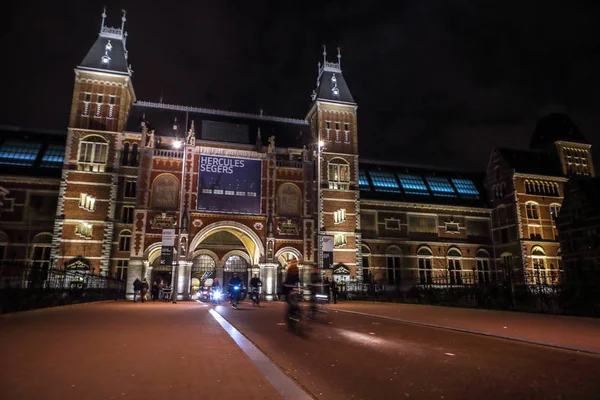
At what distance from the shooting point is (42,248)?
36.0 metres

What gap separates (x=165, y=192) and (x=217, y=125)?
11557mm

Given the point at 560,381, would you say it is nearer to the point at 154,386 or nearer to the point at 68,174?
the point at 154,386

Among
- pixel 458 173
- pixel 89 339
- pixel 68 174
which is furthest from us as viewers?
pixel 458 173

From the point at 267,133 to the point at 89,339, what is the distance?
123ft

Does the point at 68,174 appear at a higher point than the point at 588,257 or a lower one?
higher

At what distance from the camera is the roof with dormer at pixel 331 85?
44.3 metres

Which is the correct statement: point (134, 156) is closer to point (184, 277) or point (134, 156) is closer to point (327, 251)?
point (184, 277)

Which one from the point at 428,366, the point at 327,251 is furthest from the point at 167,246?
the point at 428,366

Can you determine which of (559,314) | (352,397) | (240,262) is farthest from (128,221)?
(352,397)

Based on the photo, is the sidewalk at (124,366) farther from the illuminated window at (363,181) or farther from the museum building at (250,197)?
the illuminated window at (363,181)

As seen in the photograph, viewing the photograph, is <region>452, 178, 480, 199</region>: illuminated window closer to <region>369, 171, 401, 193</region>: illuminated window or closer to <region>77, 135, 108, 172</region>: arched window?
<region>369, 171, 401, 193</region>: illuminated window

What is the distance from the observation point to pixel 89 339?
8.87 metres

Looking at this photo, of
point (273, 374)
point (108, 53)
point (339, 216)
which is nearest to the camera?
point (273, 374)

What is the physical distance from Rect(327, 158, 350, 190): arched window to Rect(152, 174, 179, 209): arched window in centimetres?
1550
